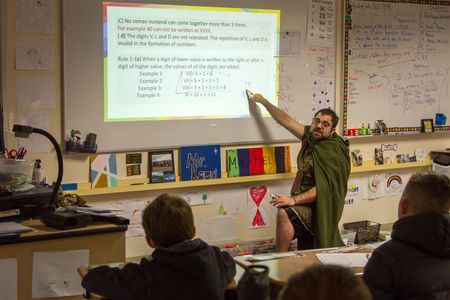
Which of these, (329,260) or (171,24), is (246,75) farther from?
(329,260)

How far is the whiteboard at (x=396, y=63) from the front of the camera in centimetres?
505

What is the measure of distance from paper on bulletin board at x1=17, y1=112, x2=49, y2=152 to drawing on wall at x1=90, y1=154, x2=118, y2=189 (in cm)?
32

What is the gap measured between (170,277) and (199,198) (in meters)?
2.39

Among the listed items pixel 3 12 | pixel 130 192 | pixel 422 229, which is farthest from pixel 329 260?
pixel 3 12

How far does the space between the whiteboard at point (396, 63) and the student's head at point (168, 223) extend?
9.95 ft

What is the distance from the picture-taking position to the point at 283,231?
14.3ft

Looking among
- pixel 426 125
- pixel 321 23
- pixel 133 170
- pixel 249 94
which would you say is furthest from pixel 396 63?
pixel 133 170

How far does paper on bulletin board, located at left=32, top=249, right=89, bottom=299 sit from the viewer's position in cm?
291

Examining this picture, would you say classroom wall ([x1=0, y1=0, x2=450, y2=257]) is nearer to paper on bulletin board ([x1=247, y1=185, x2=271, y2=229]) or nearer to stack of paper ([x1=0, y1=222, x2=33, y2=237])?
paper on bulletin board ([x1=247, y1=185, x2=271, y2=229])

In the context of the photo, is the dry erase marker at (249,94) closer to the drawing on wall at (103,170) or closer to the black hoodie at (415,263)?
the drawing on wall at (103,170)

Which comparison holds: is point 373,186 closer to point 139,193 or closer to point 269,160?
point 269,160

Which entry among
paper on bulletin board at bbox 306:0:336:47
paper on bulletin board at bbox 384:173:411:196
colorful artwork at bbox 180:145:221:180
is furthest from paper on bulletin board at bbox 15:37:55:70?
paper on bulletin board at bbox 384:173:411:196

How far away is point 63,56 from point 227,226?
171 cm

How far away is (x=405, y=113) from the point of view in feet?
17.6
